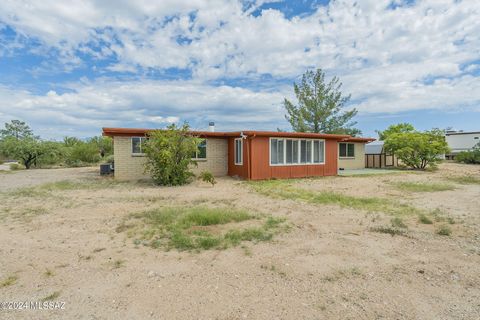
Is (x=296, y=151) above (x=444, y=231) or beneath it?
above

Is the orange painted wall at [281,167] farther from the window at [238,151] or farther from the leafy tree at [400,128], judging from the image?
the leafy tree at [400,128]

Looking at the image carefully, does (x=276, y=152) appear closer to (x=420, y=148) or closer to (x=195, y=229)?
(x=195, y=229)

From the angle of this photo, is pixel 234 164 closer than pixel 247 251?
No

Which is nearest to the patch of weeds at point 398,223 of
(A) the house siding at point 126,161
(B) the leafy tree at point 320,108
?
(A) the house siding at point 126,161

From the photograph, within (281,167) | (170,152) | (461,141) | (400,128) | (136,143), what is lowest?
(281,167)

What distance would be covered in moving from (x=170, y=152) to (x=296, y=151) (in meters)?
6.58

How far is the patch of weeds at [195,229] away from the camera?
14.4 feet

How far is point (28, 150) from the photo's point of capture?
20.3 meters

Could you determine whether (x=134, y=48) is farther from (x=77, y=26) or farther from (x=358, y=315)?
A: (x=358, y=315)

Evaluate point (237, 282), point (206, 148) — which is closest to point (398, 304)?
point (237, 282)

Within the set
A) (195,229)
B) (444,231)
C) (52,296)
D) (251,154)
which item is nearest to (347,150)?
(251,154)

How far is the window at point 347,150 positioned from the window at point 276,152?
8153mm

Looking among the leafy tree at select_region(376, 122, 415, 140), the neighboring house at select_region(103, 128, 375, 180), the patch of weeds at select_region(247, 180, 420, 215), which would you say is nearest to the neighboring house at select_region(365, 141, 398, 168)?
the leafy tree at select_region(376, 122, 415, 140)

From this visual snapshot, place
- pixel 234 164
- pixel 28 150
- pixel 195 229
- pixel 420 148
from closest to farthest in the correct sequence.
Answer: pixel 195 229 → pixel 234 164 → pixel 420 148 → pixel 28 150
